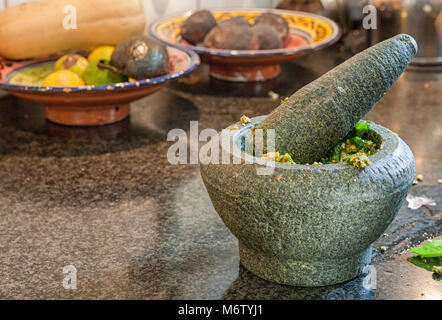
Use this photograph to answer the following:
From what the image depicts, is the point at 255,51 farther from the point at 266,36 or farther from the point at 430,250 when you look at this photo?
the point at 430,250

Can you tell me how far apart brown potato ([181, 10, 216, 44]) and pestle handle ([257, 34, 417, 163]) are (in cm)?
88

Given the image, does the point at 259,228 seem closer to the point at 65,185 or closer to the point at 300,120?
the point at 300,120

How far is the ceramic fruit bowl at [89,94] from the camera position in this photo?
1309 millimetres

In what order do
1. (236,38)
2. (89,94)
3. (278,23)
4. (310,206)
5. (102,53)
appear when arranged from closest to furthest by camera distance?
(310,206), (89,94), (102,53), (236,38), (278,23)

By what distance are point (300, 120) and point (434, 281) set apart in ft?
0.89

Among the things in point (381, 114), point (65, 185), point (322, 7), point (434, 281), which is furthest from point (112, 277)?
point (322, 7)

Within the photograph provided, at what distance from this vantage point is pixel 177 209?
1092 millimetres

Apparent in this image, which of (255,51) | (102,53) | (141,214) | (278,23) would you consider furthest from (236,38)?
(141,214)

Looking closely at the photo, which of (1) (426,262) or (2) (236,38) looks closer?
(1) (426,262)

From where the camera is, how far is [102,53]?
1.53m

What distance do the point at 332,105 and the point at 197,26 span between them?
0.91m

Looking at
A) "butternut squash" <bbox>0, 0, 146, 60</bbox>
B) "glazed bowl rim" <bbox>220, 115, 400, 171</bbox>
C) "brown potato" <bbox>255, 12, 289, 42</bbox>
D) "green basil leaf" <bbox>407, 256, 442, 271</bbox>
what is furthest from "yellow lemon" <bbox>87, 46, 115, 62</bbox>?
"green basil leaf" <bbox>407, 256, 442, 271</bbox>

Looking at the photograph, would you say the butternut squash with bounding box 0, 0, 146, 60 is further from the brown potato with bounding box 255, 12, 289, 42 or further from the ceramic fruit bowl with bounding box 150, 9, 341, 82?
the brown potato with bounding box 255, 12, 289, 42

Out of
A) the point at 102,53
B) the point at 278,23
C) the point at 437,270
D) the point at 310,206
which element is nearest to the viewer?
the point at 310,206
